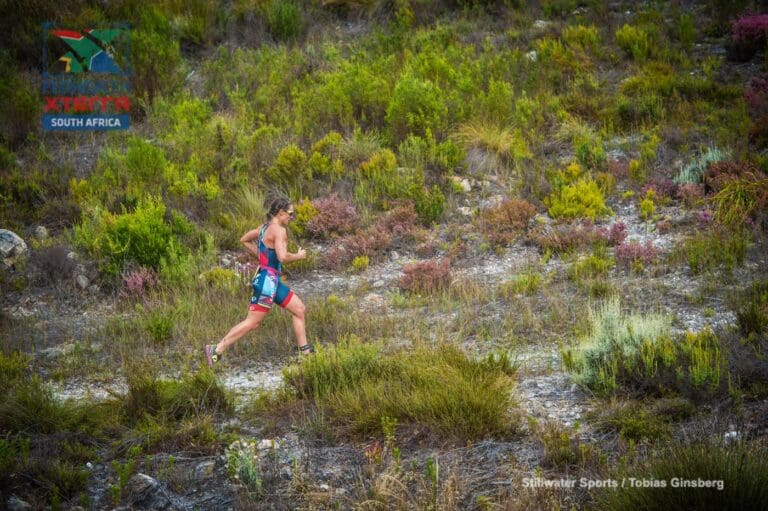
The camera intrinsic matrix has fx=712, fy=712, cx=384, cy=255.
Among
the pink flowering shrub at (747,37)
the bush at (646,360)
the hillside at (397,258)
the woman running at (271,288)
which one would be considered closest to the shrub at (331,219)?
Result: the hillside at (397,258)

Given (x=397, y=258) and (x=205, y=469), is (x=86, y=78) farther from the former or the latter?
(x=205, y=469)

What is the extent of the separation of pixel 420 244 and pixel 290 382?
4.33 m

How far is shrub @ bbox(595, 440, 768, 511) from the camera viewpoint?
3906 millimetres

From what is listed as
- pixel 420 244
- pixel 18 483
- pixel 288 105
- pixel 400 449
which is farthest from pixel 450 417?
pixel 288 105

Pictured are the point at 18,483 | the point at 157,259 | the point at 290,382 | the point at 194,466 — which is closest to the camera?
the point at 18,483

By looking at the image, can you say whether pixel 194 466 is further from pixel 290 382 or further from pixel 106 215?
pixel 106 215

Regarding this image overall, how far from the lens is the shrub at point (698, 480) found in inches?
154

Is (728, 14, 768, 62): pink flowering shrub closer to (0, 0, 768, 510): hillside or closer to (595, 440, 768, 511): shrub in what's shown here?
(0, 0, 768, 510): hillside

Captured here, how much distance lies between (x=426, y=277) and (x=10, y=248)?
580cm

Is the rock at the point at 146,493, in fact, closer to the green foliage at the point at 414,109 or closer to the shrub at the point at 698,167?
the green foliage at the point at 414,109

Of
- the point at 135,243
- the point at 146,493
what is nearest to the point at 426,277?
the point at 135,243

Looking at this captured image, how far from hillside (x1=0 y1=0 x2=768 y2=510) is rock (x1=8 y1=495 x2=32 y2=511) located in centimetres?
14

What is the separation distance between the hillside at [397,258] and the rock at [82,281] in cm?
3

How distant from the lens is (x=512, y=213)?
411 inches
